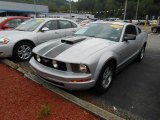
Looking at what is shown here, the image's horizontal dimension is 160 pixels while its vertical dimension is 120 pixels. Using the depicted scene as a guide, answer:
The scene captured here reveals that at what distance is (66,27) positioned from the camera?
760cm

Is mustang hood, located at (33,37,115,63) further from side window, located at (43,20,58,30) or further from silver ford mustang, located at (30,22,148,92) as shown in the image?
side window, located at (43,20,58,30)

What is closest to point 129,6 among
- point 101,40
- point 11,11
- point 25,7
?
point 25,7

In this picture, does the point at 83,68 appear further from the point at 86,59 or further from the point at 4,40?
the point at 4,40

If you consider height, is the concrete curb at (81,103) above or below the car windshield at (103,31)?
below

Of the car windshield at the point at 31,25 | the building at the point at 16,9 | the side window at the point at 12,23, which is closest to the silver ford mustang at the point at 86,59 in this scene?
the car windshield at the point at 31,25

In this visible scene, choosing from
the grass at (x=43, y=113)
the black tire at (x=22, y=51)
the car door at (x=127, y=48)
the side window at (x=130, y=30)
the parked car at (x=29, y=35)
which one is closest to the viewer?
the grass at (x=43, y=113)

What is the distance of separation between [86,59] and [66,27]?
14.4ft

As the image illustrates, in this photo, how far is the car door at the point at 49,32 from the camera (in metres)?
6.58

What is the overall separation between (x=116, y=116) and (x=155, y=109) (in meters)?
0.99

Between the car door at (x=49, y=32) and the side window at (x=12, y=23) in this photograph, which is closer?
the car door at (x=49, y=32)

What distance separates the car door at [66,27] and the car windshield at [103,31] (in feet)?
6.91

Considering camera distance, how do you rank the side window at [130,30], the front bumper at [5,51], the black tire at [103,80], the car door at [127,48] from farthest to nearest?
the front bumper at [5,51], the side window at [130,30], the car door at [127,48], the black tire at [103,80]

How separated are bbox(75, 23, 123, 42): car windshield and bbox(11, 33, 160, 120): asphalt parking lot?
3.92 ft

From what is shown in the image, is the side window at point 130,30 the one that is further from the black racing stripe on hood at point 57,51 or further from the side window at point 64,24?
the side window at point 64,24
